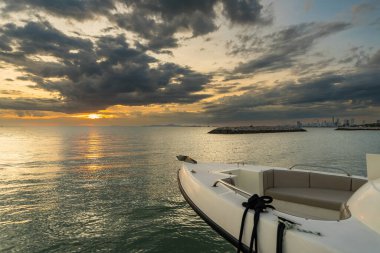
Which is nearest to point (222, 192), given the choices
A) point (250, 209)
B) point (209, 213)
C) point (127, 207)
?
point (209, 213)

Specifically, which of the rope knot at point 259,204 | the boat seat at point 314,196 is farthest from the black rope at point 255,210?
the boat seat at point 314,196

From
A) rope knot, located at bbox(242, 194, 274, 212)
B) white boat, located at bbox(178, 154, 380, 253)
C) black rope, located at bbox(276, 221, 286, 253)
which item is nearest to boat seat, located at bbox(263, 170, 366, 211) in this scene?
white boat, located at bbox(178, 154, 380, 253)

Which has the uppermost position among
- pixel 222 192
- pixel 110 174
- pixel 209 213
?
pixel 222 192

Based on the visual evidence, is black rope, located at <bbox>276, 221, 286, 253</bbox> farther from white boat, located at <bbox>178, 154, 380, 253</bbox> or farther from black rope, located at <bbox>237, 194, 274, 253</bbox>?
black rope, located at <bbox>237, 194, 274, 253</bbox>

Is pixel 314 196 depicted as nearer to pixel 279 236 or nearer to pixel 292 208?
pixel 292 208

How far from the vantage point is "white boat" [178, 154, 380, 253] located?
132 inches

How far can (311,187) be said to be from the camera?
25.0 feet

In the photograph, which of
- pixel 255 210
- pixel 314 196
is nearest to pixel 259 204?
pixel 255 210

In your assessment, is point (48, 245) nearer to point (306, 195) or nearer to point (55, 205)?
point (55, 205)

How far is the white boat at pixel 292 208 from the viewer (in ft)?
11.0

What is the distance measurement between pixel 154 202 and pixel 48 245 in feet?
16.3

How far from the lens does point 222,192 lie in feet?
18.9

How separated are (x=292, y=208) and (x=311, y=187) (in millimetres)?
1233

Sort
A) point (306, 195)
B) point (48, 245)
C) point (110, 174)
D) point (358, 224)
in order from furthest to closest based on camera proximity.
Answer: point (110, 174)
point (48, 245)
point (306, 195)
point (358, 224)
